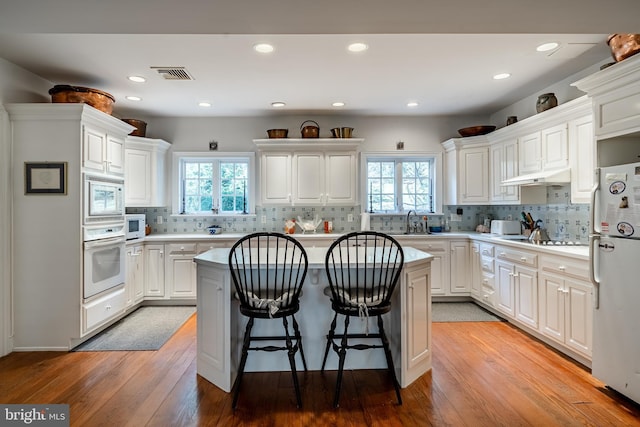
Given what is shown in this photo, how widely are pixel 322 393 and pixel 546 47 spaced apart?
3.26m

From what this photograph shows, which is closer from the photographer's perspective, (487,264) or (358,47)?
(358,47)

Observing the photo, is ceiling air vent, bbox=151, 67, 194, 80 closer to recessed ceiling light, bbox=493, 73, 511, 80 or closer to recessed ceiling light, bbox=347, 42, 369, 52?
recessed ceiling light, bbox=347, 42, 369, 52

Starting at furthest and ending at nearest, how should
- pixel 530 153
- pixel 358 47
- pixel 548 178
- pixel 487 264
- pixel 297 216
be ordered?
1. pixel 297 216
2. pixel 487 264
3. pixel 530 153
4. pixel 548 178
5. pixel 358 47

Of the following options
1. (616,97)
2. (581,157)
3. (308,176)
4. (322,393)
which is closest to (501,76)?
(581,157)

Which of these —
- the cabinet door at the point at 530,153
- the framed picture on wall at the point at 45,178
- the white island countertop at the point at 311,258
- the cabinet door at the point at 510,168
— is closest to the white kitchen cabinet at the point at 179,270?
the framed picture on wall at the point at 45,178

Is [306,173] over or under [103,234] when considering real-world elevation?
over

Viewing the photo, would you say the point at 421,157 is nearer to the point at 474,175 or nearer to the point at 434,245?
the point at 474,175

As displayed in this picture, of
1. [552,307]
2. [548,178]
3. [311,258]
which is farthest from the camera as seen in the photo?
[548,178]

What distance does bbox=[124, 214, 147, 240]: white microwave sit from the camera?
4.04 metres

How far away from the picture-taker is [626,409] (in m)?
2.17

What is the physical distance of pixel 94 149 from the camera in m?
3.32

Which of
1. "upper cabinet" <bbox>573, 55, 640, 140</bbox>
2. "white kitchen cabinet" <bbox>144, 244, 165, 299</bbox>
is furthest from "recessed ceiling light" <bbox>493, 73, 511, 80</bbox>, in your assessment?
"white kitchen cabinet" <bbox>144, 244, 165, 299</bbox>

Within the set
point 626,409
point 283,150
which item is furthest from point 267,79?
point 626,409

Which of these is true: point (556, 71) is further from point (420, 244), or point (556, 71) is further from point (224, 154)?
point (224, 154)
